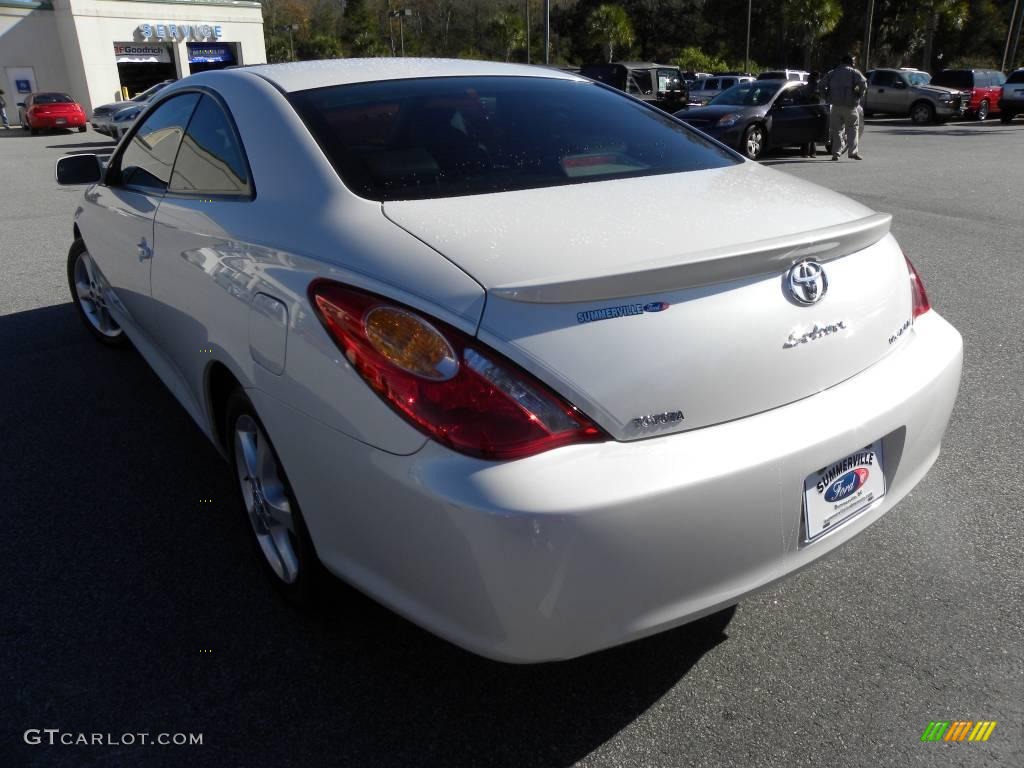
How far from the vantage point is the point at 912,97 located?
1012 inches

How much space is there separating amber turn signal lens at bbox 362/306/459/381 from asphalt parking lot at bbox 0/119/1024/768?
916 mm

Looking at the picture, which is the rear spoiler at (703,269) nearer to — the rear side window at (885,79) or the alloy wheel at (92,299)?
the alloy wheel at (92,299)

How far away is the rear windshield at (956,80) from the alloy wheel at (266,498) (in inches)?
1155

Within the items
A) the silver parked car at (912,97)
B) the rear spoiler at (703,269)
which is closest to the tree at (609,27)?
the silver parked car at (912,97)

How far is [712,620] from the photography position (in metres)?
2.51

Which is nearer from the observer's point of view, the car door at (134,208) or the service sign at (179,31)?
Answer: the car door at (134,208)

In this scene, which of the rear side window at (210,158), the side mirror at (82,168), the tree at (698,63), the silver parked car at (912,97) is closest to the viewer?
the rear side window at (210,158)

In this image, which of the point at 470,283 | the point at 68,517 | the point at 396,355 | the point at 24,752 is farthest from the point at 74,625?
the point at 470,283

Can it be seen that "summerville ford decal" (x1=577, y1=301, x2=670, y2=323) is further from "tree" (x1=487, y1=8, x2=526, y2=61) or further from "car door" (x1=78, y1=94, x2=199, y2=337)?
"tree" (x1=487, y1=8, x2=526, y2=61)

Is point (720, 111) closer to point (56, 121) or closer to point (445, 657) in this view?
point (445, 657)

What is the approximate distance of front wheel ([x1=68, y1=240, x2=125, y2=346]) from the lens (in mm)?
4750

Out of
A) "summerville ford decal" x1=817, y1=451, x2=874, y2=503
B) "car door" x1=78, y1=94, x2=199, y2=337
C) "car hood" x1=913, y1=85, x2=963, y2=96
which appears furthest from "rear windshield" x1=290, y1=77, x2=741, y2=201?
"car hood" x1=913, y1=85, x2=963, y2=96

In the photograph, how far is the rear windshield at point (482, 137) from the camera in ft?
7.77

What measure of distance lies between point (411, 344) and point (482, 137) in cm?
107
